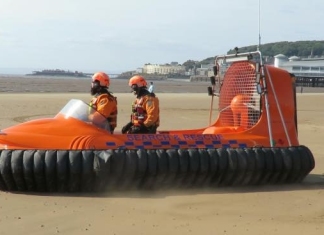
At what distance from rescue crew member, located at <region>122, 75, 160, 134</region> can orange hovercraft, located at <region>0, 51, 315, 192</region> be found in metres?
0.39

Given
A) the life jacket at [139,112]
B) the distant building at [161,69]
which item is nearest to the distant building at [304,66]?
the distant building at [161,69]

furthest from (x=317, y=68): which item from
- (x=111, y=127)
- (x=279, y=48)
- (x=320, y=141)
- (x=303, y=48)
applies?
(x=111, y=127)

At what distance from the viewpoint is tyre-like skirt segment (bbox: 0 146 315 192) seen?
5.29 meters

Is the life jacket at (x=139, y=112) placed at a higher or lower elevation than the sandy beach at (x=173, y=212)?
higher

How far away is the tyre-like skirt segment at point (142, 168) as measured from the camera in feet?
17.3

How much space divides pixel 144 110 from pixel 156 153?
97cm

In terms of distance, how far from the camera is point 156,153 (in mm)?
5543

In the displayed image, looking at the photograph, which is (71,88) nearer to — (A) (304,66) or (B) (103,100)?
(B) (103,100)

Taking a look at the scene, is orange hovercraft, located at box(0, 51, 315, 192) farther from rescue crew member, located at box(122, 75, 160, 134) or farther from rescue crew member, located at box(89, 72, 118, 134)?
rescue crew member, located at box(122, 75, 160, 134)

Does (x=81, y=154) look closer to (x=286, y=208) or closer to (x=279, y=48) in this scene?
(x=286, y=208)

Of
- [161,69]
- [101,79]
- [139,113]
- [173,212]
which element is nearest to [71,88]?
[139,113]

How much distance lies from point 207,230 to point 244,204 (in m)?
0.96

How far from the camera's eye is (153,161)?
5484 mm

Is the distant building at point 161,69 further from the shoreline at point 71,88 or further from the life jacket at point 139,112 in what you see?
the life jacket at point 139,112
